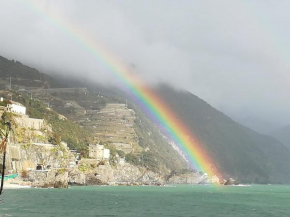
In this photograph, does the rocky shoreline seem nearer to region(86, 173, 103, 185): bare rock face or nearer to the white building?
region(86, 173, 103, 185): bare rock face

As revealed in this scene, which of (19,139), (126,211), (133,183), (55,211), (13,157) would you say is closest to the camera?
(55,211)

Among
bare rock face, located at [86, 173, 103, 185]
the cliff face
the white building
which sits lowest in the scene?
bare rock face, located at [86, 173, 103, 185]

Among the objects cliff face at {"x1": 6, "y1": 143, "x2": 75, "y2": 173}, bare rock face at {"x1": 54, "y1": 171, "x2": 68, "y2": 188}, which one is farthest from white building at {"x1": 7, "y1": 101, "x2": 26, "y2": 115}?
bare rock face at {"x1": 54, "y1": 171, "x2": 68, "y2": 188}

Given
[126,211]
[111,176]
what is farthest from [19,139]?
[126,211]

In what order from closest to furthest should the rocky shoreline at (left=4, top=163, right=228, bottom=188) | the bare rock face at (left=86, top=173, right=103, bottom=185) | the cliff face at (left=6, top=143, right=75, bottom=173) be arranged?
the cliff face at (left=6, top=143, right=75, bottom=173)
the rocky shoreline at (left=4, top=163, right=228, bottom=188)
the bare rock face at (left=86, top=173, right=103, bottom=185)

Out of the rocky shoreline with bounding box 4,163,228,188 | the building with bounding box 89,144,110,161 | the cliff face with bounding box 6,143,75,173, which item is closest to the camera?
the cliff face with bounding box 6,143,75,173

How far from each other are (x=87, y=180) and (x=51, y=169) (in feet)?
91.7

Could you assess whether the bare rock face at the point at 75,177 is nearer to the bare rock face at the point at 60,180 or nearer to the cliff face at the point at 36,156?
the cliff face at the point at 36,156

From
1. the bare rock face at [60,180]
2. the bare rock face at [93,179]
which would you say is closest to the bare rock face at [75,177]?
the bare rock face at [93,179]

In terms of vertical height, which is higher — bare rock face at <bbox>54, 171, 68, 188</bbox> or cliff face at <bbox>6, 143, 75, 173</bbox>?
cliff face at <bbox>6, 143, 75, 173</bbox>

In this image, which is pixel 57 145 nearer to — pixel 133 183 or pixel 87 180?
pixel 87 180

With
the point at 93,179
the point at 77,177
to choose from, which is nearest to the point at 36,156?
the point at 77,177

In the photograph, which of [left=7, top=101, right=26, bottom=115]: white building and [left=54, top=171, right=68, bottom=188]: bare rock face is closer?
[left=54, top=171, right=68, bottom=188]: bare rock face

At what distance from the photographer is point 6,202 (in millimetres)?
79750
